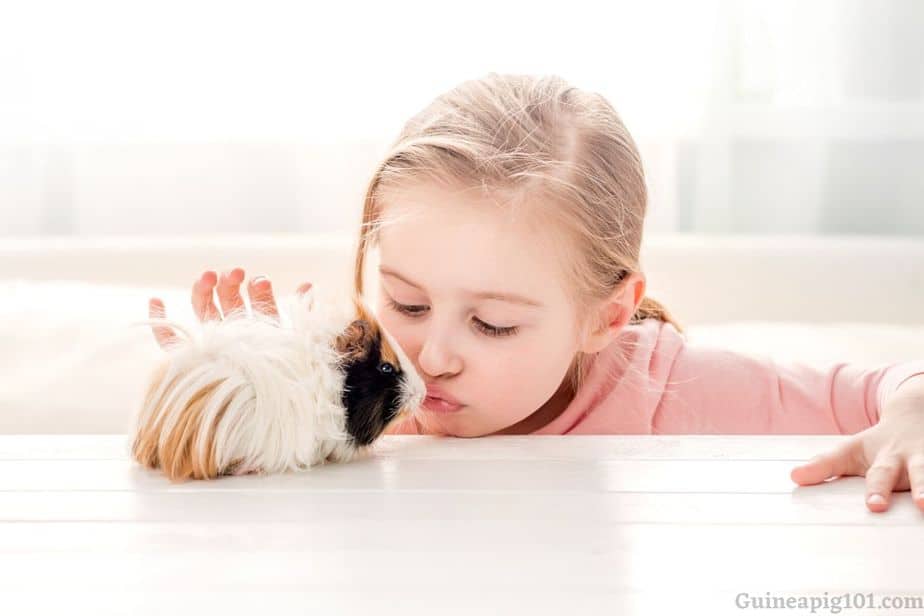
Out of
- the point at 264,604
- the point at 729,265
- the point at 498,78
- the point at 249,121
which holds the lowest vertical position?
the point at 729,265

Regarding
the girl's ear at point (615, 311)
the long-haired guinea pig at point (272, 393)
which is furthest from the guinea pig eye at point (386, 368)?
the girl's ear at point (615, 311)

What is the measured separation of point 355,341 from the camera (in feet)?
2.85

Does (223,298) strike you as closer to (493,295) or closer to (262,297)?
(262,297)

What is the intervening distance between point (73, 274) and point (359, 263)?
3.37 feet

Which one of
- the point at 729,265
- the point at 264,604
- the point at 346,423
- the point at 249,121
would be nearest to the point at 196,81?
the point at 249,121

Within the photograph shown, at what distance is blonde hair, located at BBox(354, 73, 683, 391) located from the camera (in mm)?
1015

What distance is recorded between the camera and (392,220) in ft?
3.33

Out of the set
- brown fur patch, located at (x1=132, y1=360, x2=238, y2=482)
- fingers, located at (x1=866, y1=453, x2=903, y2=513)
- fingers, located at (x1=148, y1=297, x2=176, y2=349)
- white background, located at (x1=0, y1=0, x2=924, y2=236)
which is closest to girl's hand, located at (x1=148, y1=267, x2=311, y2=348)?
fingers, located at (x1=148, y1=297, x2=176, y2=349)

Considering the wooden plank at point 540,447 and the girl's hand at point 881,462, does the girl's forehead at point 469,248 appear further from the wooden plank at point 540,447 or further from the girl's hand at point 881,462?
the girl's hand at point 881,462

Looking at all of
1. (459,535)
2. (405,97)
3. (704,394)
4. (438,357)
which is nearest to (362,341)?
(438,357)

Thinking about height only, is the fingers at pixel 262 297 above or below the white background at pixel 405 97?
above

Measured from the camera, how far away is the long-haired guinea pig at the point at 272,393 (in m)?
0.79

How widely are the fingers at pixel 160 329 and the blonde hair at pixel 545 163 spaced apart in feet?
0.70

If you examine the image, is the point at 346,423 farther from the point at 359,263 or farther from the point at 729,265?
A: the point at 729,265
